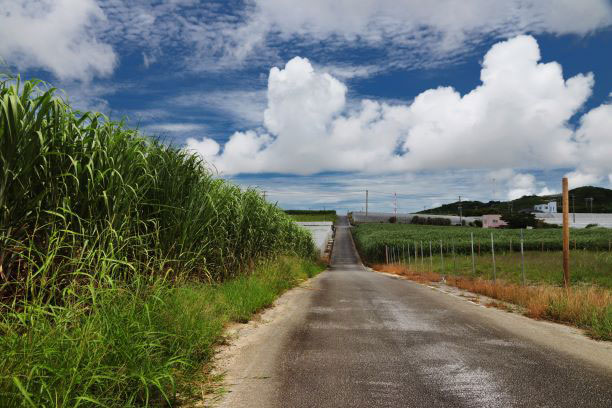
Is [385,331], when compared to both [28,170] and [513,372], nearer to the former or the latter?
[513,372]

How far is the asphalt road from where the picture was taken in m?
4.05

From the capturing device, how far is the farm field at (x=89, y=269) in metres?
3.24

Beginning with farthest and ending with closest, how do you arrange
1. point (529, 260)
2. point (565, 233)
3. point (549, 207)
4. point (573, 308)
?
1. point (549, 207)
2. point (529, 260)
3. point (565, 233)
4. point (573, 308)

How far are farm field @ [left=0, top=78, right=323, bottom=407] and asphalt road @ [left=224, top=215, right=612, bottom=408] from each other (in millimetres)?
878

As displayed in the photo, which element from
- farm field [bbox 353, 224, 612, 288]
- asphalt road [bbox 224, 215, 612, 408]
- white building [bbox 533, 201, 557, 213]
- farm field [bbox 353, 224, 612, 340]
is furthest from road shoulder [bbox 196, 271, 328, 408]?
white building [bbox 533, 201, 557, 213]

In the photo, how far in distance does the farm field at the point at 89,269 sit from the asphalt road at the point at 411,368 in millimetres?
878

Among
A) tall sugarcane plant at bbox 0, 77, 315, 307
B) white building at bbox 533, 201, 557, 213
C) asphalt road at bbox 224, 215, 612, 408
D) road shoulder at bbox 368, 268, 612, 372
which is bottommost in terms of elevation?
road shoulder at bbox 368, 268, 612, 372

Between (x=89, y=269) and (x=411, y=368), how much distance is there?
3698 mm

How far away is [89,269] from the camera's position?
4512 millimetres

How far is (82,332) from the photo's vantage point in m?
3.52

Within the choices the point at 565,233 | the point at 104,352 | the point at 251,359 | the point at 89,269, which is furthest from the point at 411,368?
the point at 565,233

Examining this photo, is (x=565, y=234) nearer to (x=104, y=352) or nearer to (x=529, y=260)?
(x=104, y=352)

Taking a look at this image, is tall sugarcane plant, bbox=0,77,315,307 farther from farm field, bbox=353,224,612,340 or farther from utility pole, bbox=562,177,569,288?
utility pole, bbox=562,177,569,288

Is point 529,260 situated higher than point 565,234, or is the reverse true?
point 565,234
